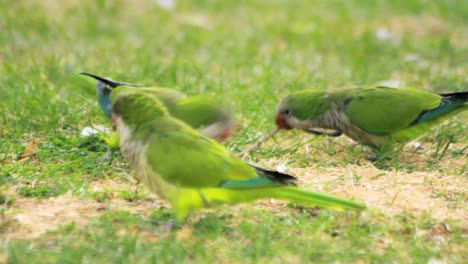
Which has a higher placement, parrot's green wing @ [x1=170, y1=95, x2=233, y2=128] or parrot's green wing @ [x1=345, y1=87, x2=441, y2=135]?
parrot's green wing @ [x1=345, y1=87, x2=441, y2=135]

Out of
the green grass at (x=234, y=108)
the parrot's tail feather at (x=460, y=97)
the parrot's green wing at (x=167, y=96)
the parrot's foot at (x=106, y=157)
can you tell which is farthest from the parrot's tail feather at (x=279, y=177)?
the parrot's tail feather at (x=460, y=97)

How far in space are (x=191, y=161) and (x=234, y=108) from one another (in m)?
2.37

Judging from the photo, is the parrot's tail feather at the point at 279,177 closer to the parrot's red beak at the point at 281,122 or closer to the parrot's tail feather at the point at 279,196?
the parrot's tail feather at the point at 279,196

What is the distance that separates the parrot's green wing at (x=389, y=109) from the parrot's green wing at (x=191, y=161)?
1651 mm

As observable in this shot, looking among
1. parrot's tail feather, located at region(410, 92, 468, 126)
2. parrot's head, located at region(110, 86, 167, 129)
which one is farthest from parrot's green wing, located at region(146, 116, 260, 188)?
parrot's tail feather, located at region(410, 92, 468, 126)

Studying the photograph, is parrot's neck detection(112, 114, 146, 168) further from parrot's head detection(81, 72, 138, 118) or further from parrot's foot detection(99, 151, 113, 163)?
parrot's head detection(81, 72, 138, 118)

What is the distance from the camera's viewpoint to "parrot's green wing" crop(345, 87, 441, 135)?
4852mm

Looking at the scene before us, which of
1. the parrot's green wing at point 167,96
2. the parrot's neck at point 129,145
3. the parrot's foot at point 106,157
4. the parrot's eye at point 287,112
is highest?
the parrot's eye at point 287,112

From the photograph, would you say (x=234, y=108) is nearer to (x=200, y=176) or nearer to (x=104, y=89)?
(x=104, y=89)

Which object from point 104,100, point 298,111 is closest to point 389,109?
point 298,111

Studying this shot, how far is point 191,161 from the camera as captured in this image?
3.42 meters

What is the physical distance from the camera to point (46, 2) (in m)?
8.45

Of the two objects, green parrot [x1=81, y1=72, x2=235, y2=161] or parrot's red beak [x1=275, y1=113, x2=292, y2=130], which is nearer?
green parrot [x1=81, y1=72, x2=235, y2=161]

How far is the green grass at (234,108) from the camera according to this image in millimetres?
3385
